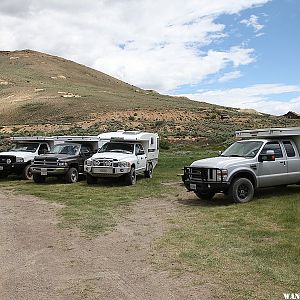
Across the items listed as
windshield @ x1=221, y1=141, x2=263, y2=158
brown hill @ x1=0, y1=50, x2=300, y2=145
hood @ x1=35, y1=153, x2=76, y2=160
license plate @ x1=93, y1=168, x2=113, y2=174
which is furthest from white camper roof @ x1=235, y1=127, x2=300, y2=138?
brown hill @ x1=0, y1=50, x2=300, y2=145

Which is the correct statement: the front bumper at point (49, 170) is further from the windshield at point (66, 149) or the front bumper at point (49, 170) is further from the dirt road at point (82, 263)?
the dirt road at point (82, 263)

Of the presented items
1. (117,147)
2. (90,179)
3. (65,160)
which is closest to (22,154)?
(65,160)

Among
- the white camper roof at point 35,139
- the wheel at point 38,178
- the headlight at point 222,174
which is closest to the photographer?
the headlight at point 222,174

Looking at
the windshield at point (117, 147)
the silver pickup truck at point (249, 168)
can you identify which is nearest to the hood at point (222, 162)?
the silver pickup truck at point (249, 168)

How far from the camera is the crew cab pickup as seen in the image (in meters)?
17.4

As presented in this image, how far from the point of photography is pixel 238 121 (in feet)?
203

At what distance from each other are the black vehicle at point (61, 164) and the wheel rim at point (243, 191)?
25.3ft

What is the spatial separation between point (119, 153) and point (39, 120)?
162 feet

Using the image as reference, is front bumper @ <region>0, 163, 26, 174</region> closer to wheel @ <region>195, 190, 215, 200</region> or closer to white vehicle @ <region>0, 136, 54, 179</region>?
white vehicle @ <region>0, 136, 54, 179</region>

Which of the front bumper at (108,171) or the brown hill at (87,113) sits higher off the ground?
the brown hill at (87,113)

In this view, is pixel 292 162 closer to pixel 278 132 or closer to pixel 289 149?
pixel 289 149

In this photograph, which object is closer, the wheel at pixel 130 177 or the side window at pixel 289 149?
the side window at pixel 289 149

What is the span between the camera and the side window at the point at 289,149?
1308 cm

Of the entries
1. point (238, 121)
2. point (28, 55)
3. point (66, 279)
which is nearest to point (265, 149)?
point (66, 279)
